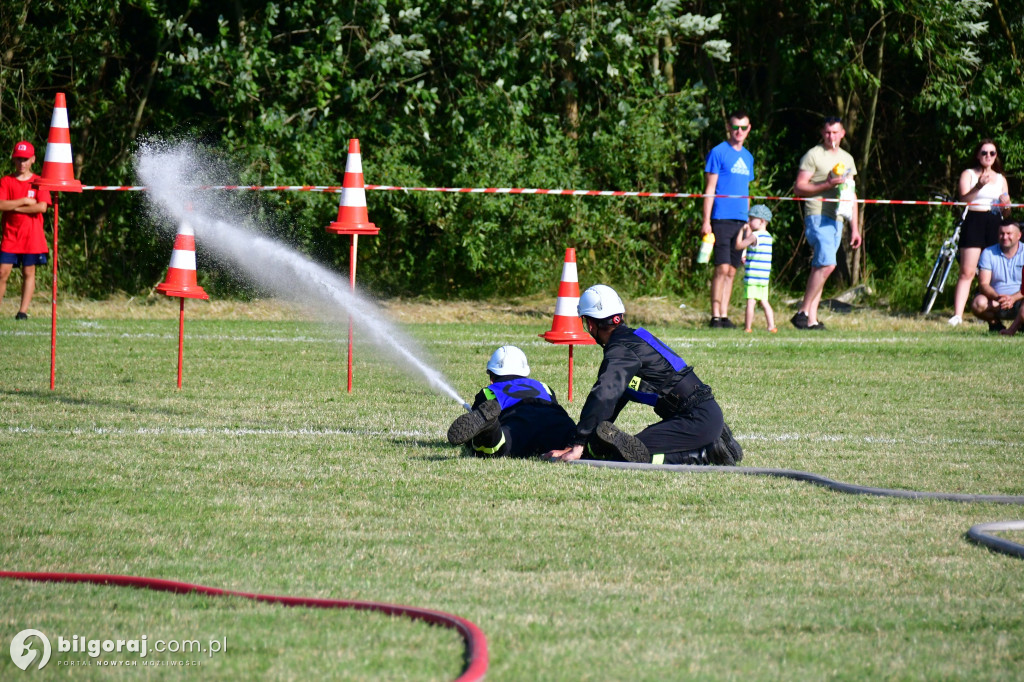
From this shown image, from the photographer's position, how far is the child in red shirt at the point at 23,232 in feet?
46.9

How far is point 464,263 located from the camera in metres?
18.6

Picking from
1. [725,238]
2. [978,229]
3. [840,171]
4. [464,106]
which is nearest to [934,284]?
[978,229]

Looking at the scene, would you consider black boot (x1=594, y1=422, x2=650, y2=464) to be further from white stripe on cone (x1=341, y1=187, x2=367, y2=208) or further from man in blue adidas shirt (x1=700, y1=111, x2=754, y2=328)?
man in blue adidas shirt (x1=700, y1=111, x2=754, y2=328)

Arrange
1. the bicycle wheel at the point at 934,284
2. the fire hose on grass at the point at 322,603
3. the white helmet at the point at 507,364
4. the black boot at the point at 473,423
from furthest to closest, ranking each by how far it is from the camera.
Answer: the bicycle wheel at the point at 934,284 < the white helmet at the point at 507,364 < the black boot at the point at 473,423 < the fire hose on grass at the point at 322,603

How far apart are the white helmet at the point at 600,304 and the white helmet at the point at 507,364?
58 cm

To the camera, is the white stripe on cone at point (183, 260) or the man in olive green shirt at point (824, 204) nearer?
the white stripe on cone at point (183, 260)

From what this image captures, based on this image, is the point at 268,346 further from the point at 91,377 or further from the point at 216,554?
the point at 216,554

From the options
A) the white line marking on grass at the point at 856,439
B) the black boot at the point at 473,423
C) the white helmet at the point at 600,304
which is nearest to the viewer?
the black boot at the point at 473,423

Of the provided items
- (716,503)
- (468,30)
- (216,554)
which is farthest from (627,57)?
(216,554)

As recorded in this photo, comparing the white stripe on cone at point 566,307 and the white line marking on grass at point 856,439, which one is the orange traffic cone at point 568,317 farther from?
the white line marking on grass at point 856,439

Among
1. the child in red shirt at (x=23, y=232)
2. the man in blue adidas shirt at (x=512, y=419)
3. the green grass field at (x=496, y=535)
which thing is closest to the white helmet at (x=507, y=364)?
the man in blue adidas shirt at (x=512, y=419)

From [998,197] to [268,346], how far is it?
874cm

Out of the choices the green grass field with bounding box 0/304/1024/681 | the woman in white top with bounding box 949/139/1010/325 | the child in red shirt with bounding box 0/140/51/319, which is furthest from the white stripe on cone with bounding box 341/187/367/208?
the woman in white top with bounding box 949/139/1010/325

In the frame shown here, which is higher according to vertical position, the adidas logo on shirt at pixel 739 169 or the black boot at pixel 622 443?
the adidas logo on shirt at pixel 739 169
